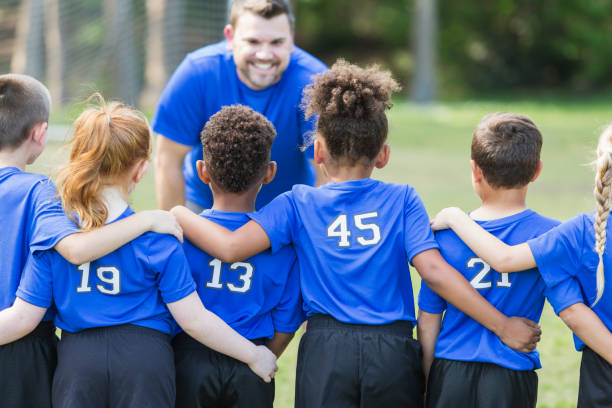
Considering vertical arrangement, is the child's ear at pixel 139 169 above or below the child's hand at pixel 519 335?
above

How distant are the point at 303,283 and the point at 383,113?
71 centimetres

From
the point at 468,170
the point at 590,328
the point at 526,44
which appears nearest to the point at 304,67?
the point at 590,328

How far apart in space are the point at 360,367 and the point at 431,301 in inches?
15.4

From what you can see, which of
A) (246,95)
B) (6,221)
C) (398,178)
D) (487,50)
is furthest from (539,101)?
(6,221)

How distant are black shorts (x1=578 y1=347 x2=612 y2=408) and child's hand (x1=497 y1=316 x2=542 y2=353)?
7.8 inches

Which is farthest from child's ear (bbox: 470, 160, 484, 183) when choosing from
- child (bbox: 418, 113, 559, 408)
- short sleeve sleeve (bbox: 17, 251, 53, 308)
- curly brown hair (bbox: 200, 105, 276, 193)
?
short sleeve sleeve (bbox: 17, 251, 53, 308)

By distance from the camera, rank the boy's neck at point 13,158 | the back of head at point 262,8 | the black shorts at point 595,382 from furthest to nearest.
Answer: the back of head at point 262,8 < the boy's neck at point 13,158 < the black shorts at point 595,382

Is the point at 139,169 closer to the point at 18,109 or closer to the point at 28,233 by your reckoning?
the point at 28,233

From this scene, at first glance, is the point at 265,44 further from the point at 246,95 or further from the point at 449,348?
the point at 449,348

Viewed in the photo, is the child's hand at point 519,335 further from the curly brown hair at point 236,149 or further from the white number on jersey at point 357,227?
the curly brown hair at point 236,149

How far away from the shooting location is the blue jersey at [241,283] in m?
2.93

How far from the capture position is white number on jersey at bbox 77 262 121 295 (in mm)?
2744

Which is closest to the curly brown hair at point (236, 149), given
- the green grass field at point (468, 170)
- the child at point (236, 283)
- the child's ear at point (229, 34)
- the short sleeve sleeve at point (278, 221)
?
the child at point (236, 283)

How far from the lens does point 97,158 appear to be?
2766 mm
